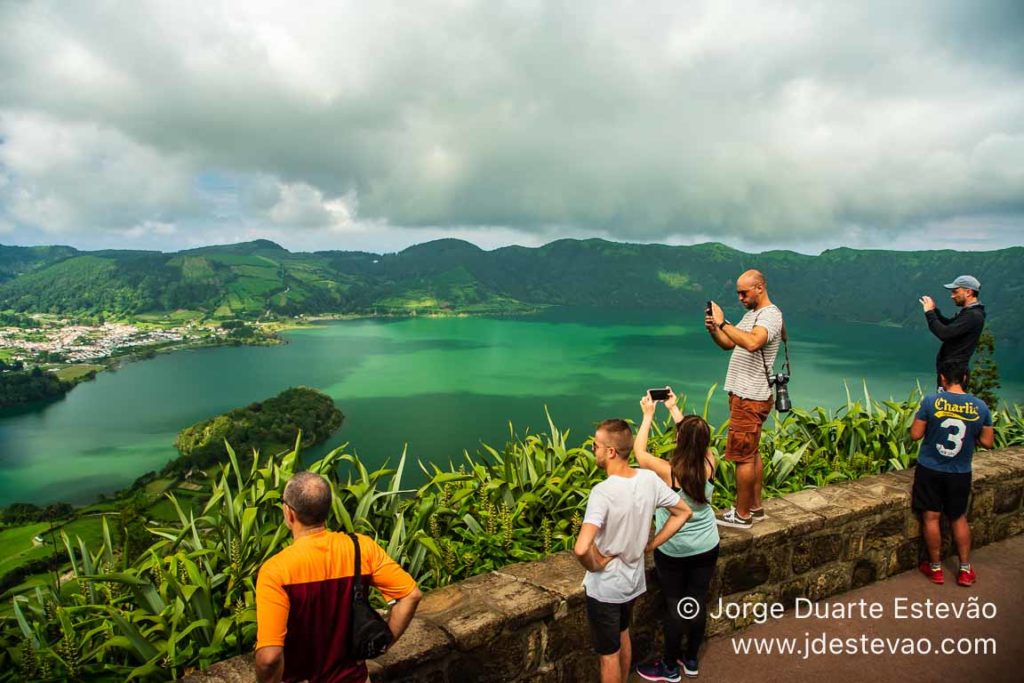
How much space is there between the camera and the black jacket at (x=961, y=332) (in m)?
4.25

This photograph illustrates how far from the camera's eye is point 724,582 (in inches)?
130

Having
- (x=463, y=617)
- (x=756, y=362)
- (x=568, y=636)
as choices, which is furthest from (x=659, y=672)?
(x=756, y=362)

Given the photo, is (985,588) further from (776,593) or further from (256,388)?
(256,388)

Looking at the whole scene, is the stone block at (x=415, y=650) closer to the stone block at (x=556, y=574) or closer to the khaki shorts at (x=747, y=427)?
the stone block at (x=556, y=574)

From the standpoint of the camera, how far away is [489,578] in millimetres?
2846

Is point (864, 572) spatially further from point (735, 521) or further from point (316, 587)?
point (316, 587)

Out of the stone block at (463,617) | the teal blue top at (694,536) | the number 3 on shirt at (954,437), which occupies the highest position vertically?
the number 3 on shirt at (954,437)

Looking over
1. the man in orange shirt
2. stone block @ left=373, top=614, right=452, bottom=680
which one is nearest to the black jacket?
stone block @ left=373, top=614, right=452, bottom=680

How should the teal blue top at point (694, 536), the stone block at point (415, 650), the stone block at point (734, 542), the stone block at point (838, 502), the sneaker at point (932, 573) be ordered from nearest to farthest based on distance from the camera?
the stone block at point (415, 650) < the teal blue top at point (694, 536) < the stone block at point (734, 542) < the stone block at point (838, 502) < the sneaker at point (932, 573)

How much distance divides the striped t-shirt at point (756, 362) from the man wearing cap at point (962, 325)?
62.7 inches

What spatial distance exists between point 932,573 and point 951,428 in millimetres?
1029

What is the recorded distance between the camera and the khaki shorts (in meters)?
3.56

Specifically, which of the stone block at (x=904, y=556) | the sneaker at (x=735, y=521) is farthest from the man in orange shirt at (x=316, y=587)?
the stone block at (x=904, y=556)

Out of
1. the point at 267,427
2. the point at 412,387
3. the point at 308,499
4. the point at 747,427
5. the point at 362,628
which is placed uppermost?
the point at 308,499
